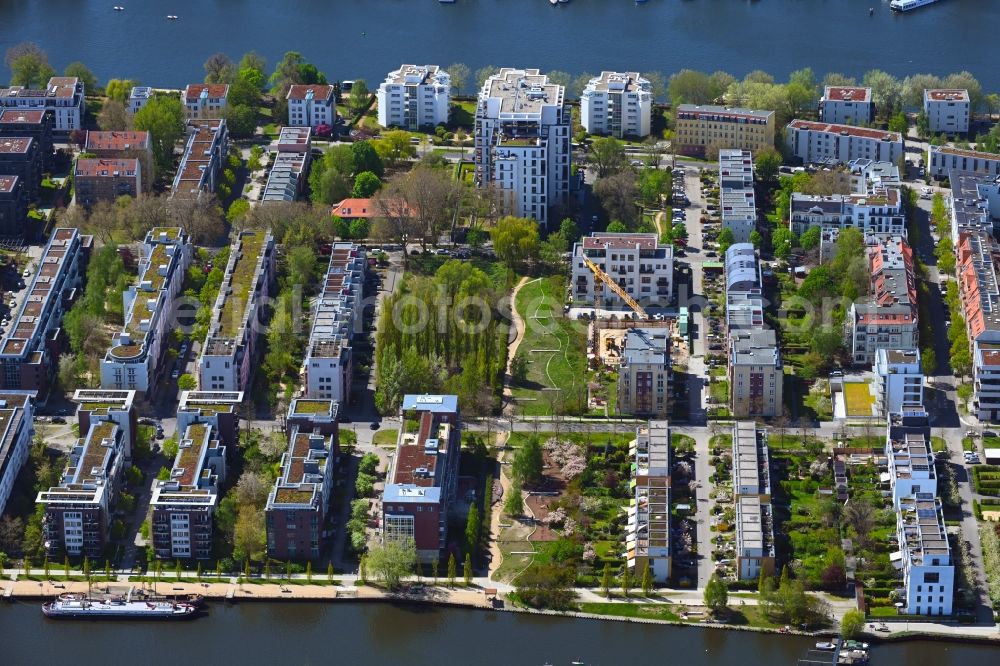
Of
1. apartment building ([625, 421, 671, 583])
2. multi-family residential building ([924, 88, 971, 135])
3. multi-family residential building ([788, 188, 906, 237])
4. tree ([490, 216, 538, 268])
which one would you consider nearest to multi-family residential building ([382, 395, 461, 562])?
apartment building ([625, 421, 671, 583])

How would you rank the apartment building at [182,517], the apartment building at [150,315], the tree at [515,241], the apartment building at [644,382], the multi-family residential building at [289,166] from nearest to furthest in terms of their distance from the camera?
the apartment building at [182,517], the apartment building at [644,382], the apartment building at [150,315], the tree at [515,241], the multi-family residential building at [289,166]

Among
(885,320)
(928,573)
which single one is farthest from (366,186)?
(928,573)

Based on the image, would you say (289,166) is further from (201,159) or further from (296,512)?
(296,512)

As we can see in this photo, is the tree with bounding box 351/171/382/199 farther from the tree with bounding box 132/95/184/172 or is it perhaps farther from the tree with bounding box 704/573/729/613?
the tree with bounding box 704/573/729/613

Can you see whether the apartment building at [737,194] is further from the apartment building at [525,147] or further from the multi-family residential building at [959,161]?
the multi-family residential building at [959,161]

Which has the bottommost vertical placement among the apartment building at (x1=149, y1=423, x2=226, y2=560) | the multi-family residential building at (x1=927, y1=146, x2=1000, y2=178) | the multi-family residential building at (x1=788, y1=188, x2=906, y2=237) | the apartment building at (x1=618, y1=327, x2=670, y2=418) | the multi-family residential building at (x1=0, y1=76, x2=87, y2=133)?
the apartment building at (x1=149, y1=423, x2=226, y2=560)

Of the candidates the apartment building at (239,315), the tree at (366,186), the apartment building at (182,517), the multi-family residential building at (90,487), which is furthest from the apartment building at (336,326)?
the apartment building at (182,517)
